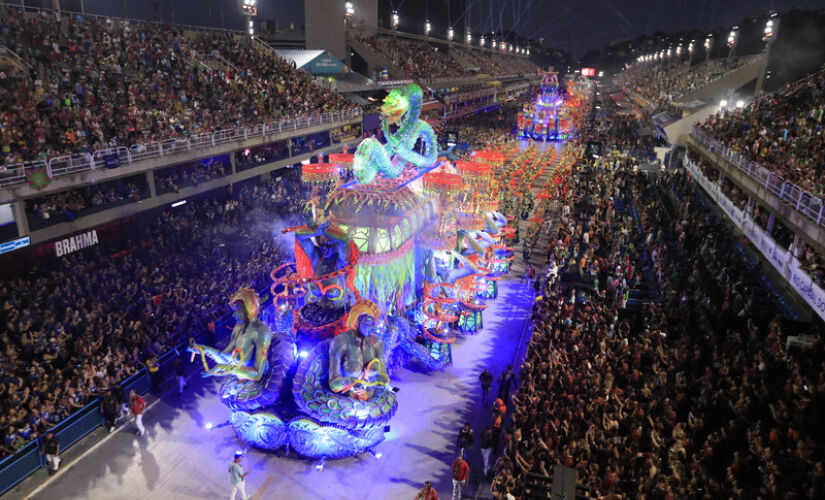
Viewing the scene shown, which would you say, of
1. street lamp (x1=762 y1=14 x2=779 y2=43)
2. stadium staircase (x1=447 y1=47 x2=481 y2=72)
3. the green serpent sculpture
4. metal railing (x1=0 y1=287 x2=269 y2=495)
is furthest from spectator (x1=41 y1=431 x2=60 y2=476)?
stadium staircase (x1=447 y1=47 x2=481 y2=72)

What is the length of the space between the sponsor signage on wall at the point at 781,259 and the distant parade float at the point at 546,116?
3730cm

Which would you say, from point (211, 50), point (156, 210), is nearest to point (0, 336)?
point (156, 210)

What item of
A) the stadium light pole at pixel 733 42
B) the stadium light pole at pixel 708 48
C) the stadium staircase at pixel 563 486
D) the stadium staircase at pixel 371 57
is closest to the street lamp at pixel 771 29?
the stadium light pole at pixel 733 42

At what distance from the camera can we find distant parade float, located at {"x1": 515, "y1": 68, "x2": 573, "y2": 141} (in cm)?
5362

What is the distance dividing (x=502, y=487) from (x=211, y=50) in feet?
83.1

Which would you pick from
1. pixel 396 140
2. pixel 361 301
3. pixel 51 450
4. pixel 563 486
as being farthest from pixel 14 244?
pixel 563 486

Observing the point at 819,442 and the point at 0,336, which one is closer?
the point at 819,442

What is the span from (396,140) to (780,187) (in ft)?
31.6

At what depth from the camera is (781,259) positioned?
1196cm

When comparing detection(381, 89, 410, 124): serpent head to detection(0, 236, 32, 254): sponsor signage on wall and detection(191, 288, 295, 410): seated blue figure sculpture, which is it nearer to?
detection(191, 288, 295, 410): seated blue figure sculpture

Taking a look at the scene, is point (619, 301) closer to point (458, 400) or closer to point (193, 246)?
point (458, 400)

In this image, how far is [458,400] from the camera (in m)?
12.5

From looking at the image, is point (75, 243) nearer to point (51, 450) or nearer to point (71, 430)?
point (71, 430)

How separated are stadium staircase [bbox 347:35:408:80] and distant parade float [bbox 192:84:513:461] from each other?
3154 centimetres
